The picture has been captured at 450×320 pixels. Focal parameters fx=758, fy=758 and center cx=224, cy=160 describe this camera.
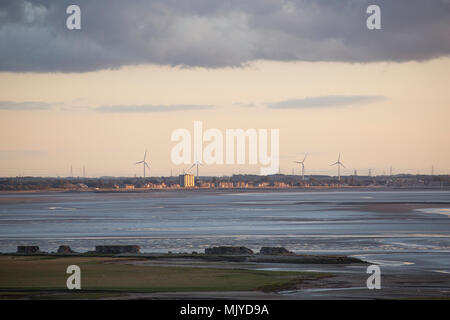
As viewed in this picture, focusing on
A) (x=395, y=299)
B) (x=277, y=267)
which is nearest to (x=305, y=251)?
(x=277, y=267)

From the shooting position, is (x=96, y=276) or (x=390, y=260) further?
(x=390, y=260)

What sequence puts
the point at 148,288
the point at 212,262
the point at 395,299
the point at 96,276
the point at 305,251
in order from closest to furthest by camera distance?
Answer: 1. the point at 395,299
2. the point at 148,288
3. the point at 96,276
4. the point at 212,262
5. the point at 305,251
